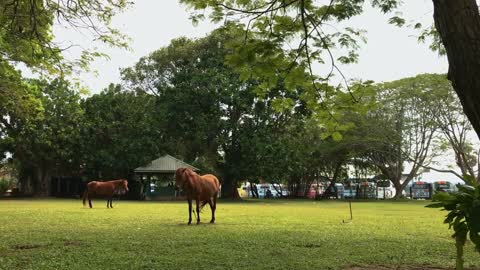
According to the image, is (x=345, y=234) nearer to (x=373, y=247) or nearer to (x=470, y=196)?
(x=373, y=247)

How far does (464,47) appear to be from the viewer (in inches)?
172

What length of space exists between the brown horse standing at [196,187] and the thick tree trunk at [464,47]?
9.07 meters

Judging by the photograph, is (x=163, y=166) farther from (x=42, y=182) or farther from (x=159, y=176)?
(x=42, y=182)

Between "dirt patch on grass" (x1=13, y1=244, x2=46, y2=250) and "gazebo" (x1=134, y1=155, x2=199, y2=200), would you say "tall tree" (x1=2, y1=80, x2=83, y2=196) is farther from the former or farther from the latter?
"dirt patch on grass" (x1=13, y1=244, x2=46, y2=250)

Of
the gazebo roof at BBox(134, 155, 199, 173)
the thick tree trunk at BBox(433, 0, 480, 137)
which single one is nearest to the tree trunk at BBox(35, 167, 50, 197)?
the gazebo roof at BBox(134, 155, 199, 173)

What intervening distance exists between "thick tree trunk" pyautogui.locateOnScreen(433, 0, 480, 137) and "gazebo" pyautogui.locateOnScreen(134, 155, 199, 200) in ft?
94.6

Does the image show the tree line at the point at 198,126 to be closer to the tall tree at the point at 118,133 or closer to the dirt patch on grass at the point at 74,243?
the tall tree at the point at 118,133

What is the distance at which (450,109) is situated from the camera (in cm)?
3612

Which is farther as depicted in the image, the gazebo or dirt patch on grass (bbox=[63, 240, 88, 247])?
the gazebo

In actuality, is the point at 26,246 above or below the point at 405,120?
below

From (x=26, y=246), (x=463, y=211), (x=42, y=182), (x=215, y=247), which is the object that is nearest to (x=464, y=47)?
(x=463, y=211)

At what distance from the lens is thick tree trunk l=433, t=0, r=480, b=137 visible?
14.2 feet

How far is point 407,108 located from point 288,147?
10422 millimetres

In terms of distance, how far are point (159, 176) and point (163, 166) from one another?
15.7 ft
